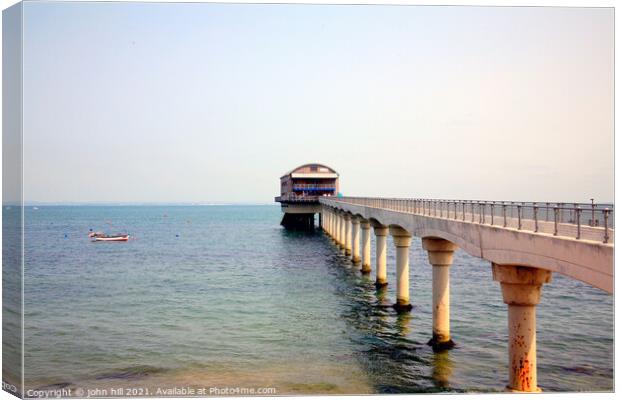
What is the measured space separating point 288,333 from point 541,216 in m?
15.9

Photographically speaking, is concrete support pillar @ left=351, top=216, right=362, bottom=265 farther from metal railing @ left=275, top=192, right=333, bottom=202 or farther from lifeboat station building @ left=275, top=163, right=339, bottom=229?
lifeboat station building @ left=275, top=163, right=339, bottom=229

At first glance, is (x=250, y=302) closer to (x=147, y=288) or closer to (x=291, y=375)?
(x=147, y=288)

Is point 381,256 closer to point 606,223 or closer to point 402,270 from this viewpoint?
point 402,270

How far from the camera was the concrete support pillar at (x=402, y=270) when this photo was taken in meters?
36.3

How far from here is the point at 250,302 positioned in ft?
131

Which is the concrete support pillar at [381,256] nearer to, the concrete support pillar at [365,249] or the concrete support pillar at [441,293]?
the concrete support pillar at [365,249]

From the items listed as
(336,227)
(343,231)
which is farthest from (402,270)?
(336,227)

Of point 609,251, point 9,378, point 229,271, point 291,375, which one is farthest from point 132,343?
point 229,271

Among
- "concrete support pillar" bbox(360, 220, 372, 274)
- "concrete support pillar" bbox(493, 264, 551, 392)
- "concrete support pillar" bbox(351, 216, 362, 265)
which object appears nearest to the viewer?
"concrete support pillar" bbox(493, 264, 551, 392)

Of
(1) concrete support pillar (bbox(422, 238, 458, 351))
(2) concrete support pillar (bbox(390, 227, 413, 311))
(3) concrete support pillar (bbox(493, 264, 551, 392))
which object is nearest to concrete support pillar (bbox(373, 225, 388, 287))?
(2) concrete support pillar (bbox(390, 227, 413, 311))

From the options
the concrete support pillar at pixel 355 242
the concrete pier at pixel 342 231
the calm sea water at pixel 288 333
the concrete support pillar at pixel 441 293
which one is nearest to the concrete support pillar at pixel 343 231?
the concrete pier at pixel 342 231

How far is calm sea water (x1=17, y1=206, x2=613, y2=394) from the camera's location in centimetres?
2331

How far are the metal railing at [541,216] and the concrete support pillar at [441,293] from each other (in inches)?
59.1

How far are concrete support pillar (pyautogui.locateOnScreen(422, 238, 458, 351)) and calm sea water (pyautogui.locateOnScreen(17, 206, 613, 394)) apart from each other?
2.51ft
